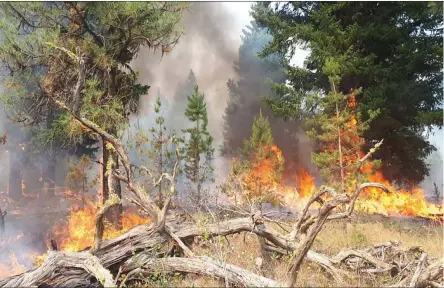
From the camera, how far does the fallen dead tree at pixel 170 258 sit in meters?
4.98

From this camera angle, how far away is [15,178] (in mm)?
31516

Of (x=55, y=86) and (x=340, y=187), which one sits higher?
(x=55, y=86)

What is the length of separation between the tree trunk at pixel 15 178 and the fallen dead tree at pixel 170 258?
1135 inches

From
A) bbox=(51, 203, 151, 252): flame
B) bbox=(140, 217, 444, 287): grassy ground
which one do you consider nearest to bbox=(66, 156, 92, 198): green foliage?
bbox=(51, 203, 151, 252): flame

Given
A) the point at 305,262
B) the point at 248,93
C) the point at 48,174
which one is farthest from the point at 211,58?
the point at 305,262

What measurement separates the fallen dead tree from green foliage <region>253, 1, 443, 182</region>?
9.24 meters

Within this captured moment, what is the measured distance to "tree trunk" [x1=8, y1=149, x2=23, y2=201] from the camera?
30859 millimetres

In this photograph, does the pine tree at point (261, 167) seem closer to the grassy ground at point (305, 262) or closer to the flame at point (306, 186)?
the flame at point (306, 186)

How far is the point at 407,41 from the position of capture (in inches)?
617

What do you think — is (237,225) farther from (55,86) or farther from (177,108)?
(177,108)

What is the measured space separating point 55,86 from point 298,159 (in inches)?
899

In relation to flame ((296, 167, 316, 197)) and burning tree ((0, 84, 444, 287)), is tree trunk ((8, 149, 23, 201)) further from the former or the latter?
burning tree ((0, 84, 444, 287))

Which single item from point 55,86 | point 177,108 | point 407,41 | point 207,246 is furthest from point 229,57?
point 207,246

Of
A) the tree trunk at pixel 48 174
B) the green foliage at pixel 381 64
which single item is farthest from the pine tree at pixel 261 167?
the tree trunk at pixel 48 174
